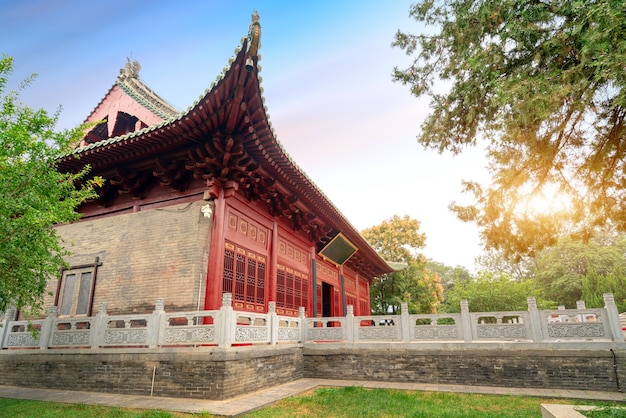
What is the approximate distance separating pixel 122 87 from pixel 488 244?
11212 mm

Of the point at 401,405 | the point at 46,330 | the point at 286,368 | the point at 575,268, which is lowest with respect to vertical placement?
the point at 401,405

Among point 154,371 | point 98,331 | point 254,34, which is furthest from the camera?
point 98,331

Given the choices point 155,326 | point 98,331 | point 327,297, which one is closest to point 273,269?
point 155,326

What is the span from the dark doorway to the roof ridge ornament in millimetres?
10405

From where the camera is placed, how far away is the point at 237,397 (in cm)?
646

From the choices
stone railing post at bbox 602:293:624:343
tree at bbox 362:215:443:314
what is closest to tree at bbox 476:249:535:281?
tree at bbox 362:215:443:314

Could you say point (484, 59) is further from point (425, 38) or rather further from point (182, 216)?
point (182, 216)

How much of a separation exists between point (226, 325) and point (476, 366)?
565 cm

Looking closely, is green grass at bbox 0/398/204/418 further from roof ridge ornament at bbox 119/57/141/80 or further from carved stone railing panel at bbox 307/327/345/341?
roof ridge ornament at bbox 119/57/141/80

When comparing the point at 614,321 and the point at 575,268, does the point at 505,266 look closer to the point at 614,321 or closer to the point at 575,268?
the point at 575,268

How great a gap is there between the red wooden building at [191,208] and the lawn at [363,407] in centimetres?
237

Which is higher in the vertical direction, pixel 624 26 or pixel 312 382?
pixel 624 26

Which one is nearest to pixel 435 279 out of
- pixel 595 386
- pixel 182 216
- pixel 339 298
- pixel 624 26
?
pixel 339 298

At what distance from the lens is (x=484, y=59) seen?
5.49m
